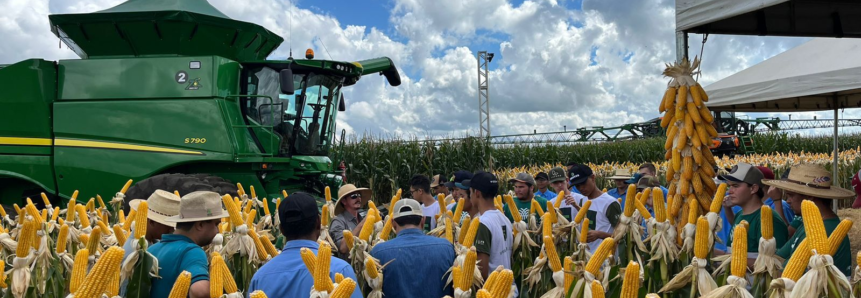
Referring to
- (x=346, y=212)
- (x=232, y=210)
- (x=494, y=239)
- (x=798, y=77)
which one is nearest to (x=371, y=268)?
(x=232, y=210)

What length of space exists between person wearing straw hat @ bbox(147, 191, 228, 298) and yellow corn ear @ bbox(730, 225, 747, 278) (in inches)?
90.7

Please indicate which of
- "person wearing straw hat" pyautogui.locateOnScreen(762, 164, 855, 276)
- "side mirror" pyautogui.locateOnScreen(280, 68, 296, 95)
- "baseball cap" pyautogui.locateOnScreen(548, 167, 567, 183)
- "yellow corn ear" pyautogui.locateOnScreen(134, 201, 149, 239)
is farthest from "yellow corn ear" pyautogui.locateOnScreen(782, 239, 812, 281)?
"side mirror" pyautogui.locateOnScreen(280, 68, 296, 95)

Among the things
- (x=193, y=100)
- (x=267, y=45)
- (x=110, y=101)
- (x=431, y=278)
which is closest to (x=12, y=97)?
(x=110, y=101)

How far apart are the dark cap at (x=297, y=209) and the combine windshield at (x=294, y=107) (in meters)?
6.03

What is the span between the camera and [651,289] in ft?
10.7

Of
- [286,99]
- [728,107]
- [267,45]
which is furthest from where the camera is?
[267,45]

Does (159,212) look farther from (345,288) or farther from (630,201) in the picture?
(630,201)

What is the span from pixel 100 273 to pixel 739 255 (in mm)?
2299

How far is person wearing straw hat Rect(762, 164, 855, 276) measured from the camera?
10.9ft

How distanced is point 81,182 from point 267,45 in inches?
142

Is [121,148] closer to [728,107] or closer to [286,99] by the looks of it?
[286,99]

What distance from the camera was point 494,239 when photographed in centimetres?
399

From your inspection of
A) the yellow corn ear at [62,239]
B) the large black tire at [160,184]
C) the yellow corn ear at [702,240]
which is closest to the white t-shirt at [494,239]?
the yellow corn ear at [702,240]

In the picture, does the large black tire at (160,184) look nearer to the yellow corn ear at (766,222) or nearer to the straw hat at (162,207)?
the straw hat at (162,207)
